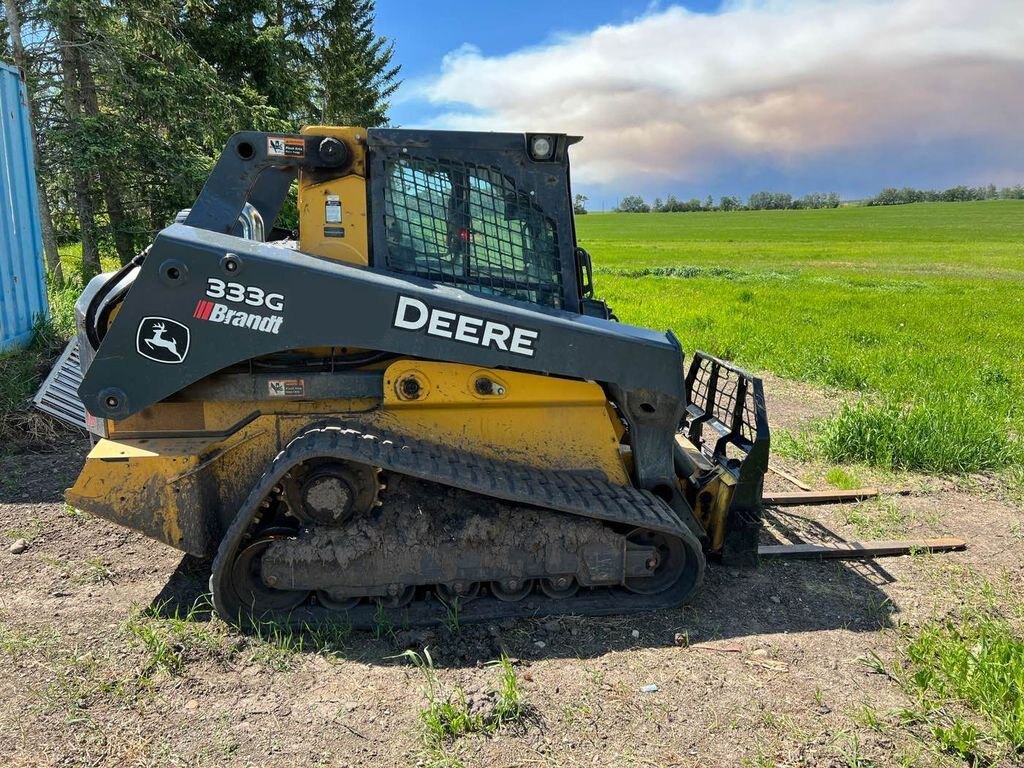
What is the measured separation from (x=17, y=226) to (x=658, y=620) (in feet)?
25.5

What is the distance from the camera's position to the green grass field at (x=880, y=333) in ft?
20.5

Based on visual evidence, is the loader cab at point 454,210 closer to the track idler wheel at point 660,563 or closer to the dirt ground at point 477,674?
the track idler wheel at point 660,563

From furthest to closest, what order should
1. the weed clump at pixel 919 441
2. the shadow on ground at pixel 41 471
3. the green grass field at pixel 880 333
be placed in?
the green grass field at pixel 880 333 < the weed clump at pixel 919 441 < the shadow on ground at pixel 41 471

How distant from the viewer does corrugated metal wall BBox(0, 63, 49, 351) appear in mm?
7391

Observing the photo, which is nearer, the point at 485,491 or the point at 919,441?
the point at 485,491

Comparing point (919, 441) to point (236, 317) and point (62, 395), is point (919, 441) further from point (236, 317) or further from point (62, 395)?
point (62, 395)

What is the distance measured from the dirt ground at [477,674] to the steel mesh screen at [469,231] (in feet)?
5.79

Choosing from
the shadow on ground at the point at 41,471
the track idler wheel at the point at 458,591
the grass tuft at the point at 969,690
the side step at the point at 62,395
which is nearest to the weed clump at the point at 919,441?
the grass tuft at the point at 969,690

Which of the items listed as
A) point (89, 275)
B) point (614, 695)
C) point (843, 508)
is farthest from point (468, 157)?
point (89, 275)

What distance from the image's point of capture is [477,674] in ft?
10.5

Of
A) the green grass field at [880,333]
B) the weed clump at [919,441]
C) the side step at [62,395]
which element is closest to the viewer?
the weed clump at [919,441]

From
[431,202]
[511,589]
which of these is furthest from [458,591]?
[431,202]

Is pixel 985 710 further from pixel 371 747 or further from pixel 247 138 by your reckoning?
pixel 247 138

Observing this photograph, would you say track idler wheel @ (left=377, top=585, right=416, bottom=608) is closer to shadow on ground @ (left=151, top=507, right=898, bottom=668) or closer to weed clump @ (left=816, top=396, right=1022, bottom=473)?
shadow on ground @ (left=151, top=507, right=898, bottom=668)
